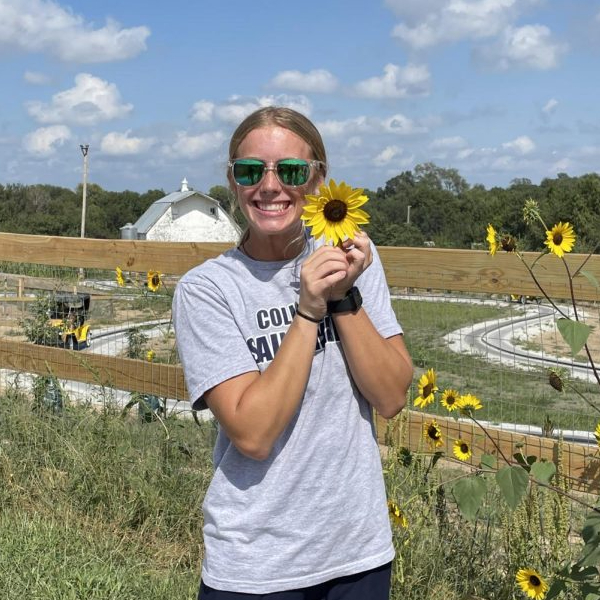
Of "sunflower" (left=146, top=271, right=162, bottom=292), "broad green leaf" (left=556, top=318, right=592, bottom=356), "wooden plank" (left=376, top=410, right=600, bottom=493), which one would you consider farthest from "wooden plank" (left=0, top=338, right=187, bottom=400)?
"broad green leaf" (left=556, top=318, right=592, bottom=356)

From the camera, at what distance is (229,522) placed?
5.81 feet

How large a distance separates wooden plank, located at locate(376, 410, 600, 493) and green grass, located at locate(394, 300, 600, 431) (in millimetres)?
106

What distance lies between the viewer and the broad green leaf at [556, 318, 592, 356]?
6.35 feet

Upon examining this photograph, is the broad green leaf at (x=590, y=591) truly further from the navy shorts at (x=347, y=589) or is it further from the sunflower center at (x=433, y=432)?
the sunflower center at (x=433, y=432)

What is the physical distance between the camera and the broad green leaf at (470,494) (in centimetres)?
218

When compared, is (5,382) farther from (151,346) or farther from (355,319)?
(355,319)

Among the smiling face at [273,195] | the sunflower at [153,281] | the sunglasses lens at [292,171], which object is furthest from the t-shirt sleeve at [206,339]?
the sunflower at [153,281]

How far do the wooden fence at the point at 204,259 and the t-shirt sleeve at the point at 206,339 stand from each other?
1126 millimetres

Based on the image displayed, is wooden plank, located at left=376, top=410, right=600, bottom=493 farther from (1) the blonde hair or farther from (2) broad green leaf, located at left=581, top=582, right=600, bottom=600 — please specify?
(1) the blonde hair

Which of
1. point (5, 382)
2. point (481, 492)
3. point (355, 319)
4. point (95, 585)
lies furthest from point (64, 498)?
point (355, 319)

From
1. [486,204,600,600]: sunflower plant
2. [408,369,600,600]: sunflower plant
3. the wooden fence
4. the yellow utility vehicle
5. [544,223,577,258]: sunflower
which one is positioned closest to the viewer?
[486,204,600,600]: sunflower plant

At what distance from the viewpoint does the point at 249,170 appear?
1.87 meters

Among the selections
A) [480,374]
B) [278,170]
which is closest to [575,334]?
[278,170]

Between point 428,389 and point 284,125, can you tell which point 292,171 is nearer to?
point 284,125
